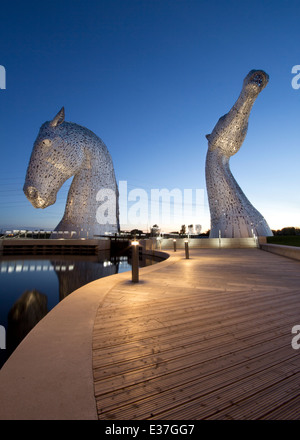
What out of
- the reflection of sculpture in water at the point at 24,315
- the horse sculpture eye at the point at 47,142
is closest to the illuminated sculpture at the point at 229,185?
the horse sculpture eye at the point at 47,142

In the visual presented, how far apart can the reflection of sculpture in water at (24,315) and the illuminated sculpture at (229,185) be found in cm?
1449

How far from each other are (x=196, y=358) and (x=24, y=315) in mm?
4998

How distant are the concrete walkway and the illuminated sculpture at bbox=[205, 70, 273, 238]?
601 inches

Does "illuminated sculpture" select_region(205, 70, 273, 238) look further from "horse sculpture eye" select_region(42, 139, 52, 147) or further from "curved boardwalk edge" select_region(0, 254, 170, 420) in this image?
"curved boardwalk edge" select_region(0, 254, 170, 420)

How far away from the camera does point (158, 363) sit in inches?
67.6

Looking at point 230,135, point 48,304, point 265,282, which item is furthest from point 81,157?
point 265,282

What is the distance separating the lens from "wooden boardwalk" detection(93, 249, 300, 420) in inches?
50.3

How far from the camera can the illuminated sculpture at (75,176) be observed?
55.7ft
